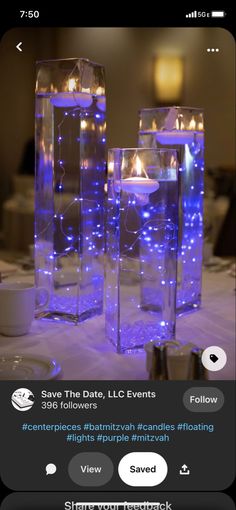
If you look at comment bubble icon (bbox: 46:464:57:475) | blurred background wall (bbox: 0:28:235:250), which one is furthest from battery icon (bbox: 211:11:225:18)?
blurred background wall (bbox: 0:28:235:250)

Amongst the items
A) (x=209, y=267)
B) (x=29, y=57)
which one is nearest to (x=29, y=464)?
(x=209, y=267)

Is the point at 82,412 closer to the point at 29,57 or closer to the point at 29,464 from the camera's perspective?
the point at 29,464

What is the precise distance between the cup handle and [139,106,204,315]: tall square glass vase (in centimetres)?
21

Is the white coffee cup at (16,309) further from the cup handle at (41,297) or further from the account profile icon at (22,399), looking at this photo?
the account profile icon at (22,399)

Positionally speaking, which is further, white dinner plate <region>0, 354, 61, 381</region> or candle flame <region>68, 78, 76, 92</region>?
candle flame <region>68, 78, 76, 92</region>

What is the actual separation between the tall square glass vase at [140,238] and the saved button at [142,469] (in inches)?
6.4

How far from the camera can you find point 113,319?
0.68 meters

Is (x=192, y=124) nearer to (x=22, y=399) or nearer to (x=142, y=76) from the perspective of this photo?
(x=22, y=399)

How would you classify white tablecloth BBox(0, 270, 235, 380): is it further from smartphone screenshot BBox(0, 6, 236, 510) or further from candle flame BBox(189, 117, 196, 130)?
candle flame BBox(189, 117, 196, 130)

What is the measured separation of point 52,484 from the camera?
49cm

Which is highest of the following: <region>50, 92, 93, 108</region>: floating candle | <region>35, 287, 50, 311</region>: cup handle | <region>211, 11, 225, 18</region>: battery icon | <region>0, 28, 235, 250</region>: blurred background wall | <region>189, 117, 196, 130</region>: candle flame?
<region>0, 28, 235, 250</region>: blurred background wall

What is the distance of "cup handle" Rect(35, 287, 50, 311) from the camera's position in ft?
2.54

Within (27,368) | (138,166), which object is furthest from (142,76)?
(27,368)

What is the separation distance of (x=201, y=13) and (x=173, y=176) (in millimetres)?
194
